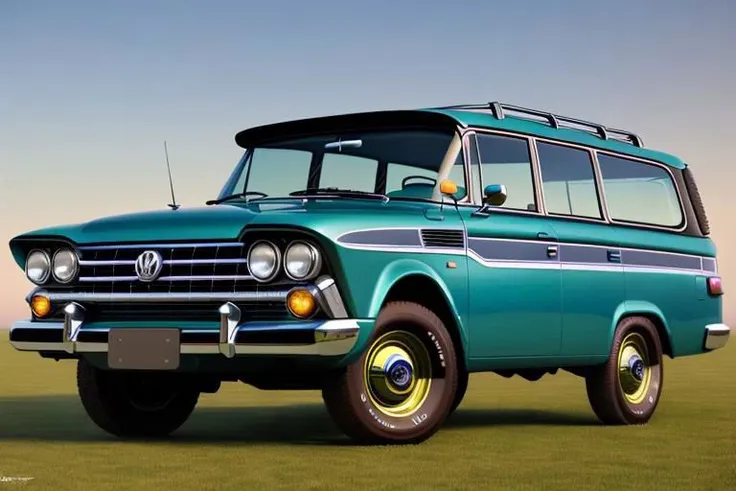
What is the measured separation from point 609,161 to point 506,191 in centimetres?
246

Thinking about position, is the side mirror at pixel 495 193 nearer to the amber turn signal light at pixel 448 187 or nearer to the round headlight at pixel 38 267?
the amber turn signal light at pixel 448 187

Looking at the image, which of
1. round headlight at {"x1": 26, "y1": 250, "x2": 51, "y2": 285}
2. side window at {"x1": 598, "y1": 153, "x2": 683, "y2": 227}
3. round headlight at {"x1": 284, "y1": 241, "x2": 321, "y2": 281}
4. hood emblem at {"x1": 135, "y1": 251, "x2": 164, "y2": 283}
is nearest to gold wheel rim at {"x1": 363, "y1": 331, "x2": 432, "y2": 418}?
round headlight at {"x1": 284, "y1": 241, "x2": 321, "y2": 281}

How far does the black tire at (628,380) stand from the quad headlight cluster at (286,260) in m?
3.54

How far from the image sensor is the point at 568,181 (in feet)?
33.0

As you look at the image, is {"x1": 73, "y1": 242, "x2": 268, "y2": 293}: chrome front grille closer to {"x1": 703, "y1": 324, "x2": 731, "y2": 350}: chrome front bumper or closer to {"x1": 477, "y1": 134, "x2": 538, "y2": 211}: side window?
{"x1": 477, "y1": 134, "x2": 538, "y2": 211}: side window

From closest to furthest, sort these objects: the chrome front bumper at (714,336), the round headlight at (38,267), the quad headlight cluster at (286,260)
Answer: the quad headlight cluster at (286,260) → the round headlight at (38,267) → the chrome front bumper at (714,336)

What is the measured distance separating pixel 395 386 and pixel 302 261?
3.47ft

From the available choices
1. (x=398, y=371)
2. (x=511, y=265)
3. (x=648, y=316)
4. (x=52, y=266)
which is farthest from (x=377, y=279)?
(x=648, y=316)

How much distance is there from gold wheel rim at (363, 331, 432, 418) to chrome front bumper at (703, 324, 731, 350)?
4.24m

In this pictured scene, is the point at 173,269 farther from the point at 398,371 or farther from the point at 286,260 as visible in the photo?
the point at 398,371

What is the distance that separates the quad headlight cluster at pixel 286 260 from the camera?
289 inches

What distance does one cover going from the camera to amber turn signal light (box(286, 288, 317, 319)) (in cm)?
732

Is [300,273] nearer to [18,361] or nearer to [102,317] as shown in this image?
[102,317]

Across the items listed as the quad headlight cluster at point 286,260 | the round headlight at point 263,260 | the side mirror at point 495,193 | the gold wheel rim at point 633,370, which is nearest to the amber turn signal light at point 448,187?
the side mirror at point 495,193
